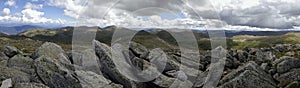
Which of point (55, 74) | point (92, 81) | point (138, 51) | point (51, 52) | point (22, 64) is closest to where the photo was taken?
point (92, 81)

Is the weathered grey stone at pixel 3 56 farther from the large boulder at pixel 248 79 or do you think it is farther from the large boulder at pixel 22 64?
the large boulder at pixel 248 79

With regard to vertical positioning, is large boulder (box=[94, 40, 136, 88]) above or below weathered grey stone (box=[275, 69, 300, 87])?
above

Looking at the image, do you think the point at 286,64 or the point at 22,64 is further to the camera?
the point at 286,64

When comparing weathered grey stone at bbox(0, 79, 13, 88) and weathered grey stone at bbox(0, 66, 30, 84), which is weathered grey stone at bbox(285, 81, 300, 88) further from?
weathered grey stone at bbox(0, 79, 13, 88)

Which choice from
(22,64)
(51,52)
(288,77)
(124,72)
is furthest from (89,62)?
(288,77)

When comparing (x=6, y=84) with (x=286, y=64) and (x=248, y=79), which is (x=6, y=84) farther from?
(x=286, y=64)

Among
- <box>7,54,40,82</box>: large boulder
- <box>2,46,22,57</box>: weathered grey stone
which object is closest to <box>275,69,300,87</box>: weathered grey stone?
<box>7,54,40,82</box>: large boulder

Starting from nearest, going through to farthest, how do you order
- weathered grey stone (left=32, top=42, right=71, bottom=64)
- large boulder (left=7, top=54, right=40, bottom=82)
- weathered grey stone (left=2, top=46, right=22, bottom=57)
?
large boulder (left=7, top=54, right=40, bottom=82) < weathered grey stone (left=32, top=42, right=71, bottom=64) < weathered grey stone (left=2, top=46, right=22, bottom=57)
